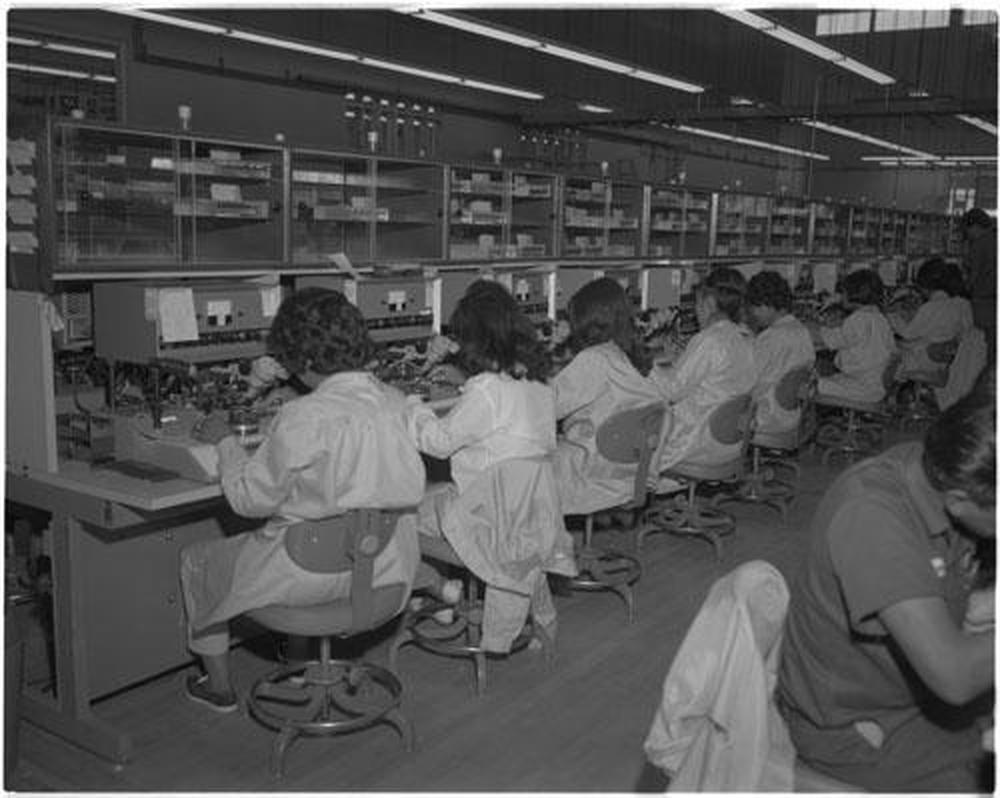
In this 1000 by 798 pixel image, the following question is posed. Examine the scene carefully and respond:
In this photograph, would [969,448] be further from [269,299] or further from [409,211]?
[409,211]

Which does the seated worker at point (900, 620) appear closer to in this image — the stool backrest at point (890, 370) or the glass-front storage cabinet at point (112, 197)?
the glass-front storage cabinet at point (112, 197)

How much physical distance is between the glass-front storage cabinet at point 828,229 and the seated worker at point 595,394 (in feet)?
16.1

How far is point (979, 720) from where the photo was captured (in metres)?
1.61

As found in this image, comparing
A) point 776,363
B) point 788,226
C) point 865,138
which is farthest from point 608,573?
point 865,138

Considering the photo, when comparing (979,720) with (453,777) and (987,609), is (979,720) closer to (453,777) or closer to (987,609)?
(987,609)

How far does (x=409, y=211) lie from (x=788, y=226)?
4.48m

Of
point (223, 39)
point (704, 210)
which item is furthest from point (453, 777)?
point (223, 39)

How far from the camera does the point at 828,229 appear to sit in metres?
8.53

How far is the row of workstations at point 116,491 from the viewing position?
8.05ft

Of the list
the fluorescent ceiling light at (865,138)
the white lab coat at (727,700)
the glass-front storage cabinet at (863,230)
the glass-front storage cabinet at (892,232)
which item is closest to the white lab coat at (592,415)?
the white lab coat at (727,700)

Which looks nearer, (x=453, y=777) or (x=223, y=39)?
(x=453, y=777)

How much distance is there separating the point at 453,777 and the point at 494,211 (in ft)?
9.61

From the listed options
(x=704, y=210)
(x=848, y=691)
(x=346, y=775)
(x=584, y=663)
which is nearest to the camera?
(x=848, y=691)

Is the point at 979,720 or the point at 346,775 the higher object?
the point at 979,720
